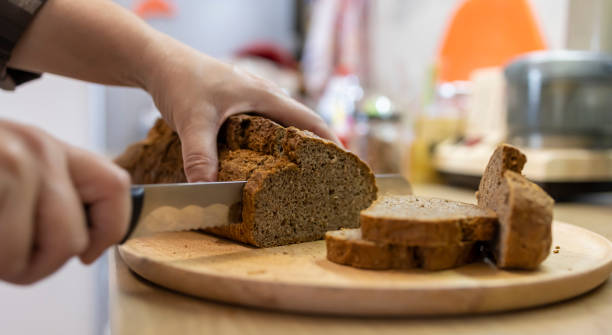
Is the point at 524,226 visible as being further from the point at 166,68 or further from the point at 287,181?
the point at 166,68

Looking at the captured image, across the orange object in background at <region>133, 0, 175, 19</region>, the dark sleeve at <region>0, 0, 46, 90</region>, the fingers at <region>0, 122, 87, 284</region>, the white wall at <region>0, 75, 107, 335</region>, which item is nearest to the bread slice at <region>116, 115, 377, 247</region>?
the fingers at <region>0, 122, 87, 284</region>

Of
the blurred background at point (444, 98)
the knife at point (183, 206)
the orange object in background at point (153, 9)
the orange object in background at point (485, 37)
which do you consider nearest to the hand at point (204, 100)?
the knife at point (183, 206)

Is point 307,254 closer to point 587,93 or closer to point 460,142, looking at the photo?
point 587,93

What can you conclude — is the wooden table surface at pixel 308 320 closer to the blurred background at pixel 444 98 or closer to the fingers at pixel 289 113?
the fingers at pixel 289 113

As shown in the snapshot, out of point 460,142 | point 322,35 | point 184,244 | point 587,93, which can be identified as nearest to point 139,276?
point 184,244

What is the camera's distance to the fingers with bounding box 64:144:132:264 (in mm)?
870

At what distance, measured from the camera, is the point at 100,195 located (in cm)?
90

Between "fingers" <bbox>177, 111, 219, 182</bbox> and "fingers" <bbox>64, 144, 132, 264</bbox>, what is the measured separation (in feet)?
2.13

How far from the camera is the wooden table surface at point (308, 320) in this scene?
94cm

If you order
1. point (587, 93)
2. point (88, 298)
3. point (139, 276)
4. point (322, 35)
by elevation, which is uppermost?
point (322, 35)

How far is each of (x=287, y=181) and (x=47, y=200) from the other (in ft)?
2.58

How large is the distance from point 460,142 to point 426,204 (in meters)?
2.11

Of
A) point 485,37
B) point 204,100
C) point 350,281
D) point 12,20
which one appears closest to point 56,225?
point 350,281

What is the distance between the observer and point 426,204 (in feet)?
4.64
